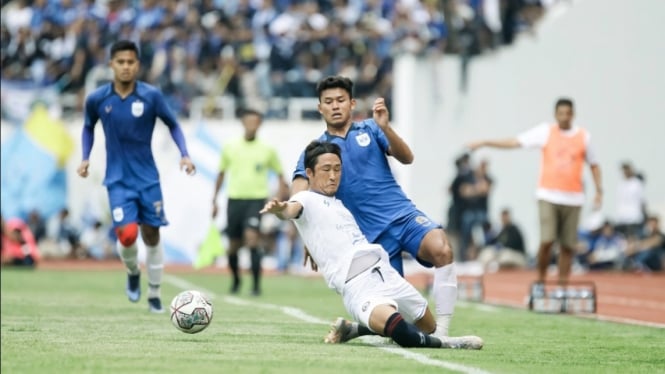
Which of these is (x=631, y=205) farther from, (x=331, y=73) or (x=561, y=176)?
(x=561, y=176)

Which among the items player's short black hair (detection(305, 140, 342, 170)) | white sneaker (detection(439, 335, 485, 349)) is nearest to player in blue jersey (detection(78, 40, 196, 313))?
player's short black hair (detection(305, 140, 342, 170))

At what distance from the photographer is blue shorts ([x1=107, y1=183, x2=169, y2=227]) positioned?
14.4 meters

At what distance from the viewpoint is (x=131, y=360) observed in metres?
8.96

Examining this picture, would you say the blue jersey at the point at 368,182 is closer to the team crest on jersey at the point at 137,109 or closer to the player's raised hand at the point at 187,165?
the player's raised hand at the point at 187,165

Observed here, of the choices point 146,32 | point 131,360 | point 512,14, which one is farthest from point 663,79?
point 131,360

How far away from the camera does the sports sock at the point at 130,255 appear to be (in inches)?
579

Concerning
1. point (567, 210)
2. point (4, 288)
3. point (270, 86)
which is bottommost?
point (4, 288)

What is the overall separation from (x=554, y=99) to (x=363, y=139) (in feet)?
73.0

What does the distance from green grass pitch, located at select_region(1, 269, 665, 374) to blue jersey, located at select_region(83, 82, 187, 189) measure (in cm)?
Result: 130

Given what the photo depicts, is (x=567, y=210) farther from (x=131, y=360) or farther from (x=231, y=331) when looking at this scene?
(x=131, y=360)

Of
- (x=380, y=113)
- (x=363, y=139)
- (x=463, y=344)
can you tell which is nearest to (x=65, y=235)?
(x=363, y=139)

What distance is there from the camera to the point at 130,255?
14.8 metres

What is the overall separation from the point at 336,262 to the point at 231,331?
1723 millimetres

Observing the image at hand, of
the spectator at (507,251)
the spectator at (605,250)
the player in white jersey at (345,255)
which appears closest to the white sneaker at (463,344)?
the player in white jersey at (345,255)
